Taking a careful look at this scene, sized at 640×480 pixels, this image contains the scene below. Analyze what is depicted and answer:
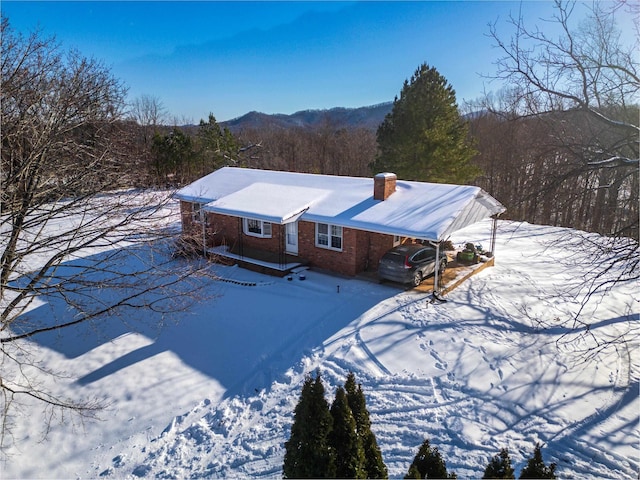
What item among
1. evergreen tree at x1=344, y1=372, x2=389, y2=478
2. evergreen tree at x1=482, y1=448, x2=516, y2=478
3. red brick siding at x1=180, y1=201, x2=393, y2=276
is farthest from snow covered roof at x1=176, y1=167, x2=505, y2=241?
evergreen tree at x1=482, y1=448, x2=516, y2=478

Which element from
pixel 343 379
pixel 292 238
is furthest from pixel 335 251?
pixel 343 379

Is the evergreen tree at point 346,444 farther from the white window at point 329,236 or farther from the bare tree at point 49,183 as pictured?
the white window at point 329,236

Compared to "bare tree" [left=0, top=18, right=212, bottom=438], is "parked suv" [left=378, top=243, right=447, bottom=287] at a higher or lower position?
lower

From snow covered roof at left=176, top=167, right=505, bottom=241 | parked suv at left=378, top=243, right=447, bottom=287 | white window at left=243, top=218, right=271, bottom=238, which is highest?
snow covered roof at left=176, top=167, right=505, bottom=241

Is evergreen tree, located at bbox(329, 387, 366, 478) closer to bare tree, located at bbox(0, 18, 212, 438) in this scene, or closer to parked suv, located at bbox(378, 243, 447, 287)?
bare tree, located at bbox(0, 18, 212, 438)

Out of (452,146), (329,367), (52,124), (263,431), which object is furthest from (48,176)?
(452,146)

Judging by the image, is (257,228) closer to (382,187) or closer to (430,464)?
(382,187)
